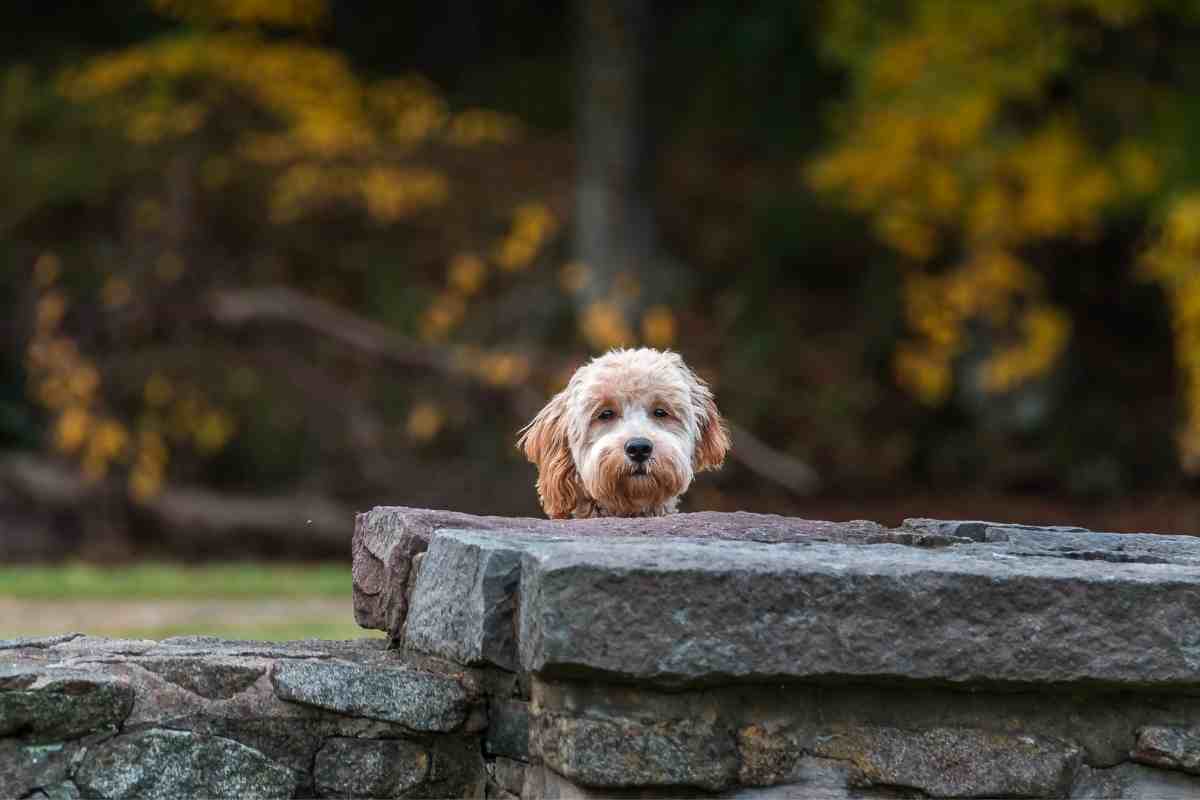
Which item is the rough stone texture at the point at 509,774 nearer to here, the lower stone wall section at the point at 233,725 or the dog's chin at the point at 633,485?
the lower stone wall section at the point at 233,725

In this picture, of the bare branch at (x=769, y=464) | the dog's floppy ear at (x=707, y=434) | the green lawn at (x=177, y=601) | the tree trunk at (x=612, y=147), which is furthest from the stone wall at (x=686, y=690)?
the tree trunk at (x=612, y=147)

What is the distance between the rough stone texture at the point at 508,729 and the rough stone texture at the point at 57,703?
2.84 feet

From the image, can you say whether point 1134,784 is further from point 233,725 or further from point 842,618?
point 233,725

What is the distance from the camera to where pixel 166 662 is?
4.20 meters

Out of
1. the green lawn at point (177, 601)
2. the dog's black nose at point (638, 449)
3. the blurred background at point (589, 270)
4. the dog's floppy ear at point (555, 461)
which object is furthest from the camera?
the blurred background at point (589, 270)

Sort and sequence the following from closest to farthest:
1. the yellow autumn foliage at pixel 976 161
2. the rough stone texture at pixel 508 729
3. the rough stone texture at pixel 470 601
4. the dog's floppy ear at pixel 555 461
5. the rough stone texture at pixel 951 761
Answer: the rough stone texture at pixel 951 761 → the rough stone texture at pixel 470 601 → the rough stone texture at pixel 508 729 → the dog's floppy ear at pixel 555 461 → the yellow autumn foliage at pixel 976 161

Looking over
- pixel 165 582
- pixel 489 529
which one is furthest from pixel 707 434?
pixel 165 582

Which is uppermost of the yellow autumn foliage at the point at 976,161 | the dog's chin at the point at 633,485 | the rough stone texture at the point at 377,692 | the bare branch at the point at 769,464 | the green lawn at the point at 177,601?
the yellow autumn foliage at the point at 976,161

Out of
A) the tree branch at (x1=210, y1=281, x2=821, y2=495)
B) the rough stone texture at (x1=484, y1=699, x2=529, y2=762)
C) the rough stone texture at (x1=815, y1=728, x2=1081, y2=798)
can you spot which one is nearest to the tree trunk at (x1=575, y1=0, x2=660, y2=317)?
the tree branch at (x1=210, y1=281, x2=821, y2=495)

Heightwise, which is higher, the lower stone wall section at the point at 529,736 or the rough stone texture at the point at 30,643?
the rough stone texture at the point at 30,643

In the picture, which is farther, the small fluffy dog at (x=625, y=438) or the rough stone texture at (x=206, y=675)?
the small fluffy dog at (x=625, y=438)

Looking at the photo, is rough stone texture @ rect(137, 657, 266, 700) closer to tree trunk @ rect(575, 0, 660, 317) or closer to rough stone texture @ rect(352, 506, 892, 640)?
rough stone texture @ rect(352, 506, 892, 640)

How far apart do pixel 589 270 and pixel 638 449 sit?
11.6 meters

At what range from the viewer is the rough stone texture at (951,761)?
12.9 ft
